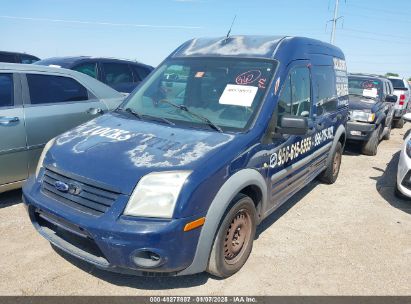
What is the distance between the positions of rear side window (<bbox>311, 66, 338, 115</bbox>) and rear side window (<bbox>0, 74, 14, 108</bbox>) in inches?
138

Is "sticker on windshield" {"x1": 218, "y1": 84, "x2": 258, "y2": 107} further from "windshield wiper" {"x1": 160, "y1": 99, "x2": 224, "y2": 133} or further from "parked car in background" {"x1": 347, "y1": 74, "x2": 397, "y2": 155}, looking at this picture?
"parked car in background" {"x1": 347, "y1": 74, "x2": 397, "y2": 155}

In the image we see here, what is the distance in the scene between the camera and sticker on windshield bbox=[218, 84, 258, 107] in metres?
3.30

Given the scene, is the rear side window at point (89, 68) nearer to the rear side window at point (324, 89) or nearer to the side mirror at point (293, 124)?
the rear side window at point (324, 89)

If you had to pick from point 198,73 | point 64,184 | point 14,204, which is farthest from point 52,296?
point 198,73

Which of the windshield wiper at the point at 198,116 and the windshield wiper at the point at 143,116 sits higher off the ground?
the windshield wiper at the point at 198,116

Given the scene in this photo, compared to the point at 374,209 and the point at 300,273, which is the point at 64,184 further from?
the point at 374,209

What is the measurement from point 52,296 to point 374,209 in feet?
13.3

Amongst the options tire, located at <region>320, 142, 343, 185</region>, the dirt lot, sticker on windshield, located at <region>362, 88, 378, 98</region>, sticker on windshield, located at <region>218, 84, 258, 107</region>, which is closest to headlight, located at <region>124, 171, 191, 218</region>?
the dirt lot

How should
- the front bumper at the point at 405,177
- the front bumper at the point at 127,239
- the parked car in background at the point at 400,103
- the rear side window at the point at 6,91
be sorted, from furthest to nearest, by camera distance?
the parked car in background at the point at 400,103 → the front bumper at the point at 405,177 → the rear side window at the point at 6,91 → the front bumper at the point at 127,239

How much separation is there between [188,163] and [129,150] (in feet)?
1.69

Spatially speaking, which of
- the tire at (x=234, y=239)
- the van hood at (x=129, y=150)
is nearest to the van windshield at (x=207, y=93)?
the van hood at (x=129, y=150)

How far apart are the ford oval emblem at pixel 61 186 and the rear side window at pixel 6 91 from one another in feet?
6.24

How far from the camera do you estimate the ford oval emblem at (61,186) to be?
2711 millimetres

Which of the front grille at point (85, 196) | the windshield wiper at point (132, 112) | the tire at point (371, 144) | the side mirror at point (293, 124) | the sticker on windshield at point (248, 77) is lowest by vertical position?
the tire at point (371, 144)
